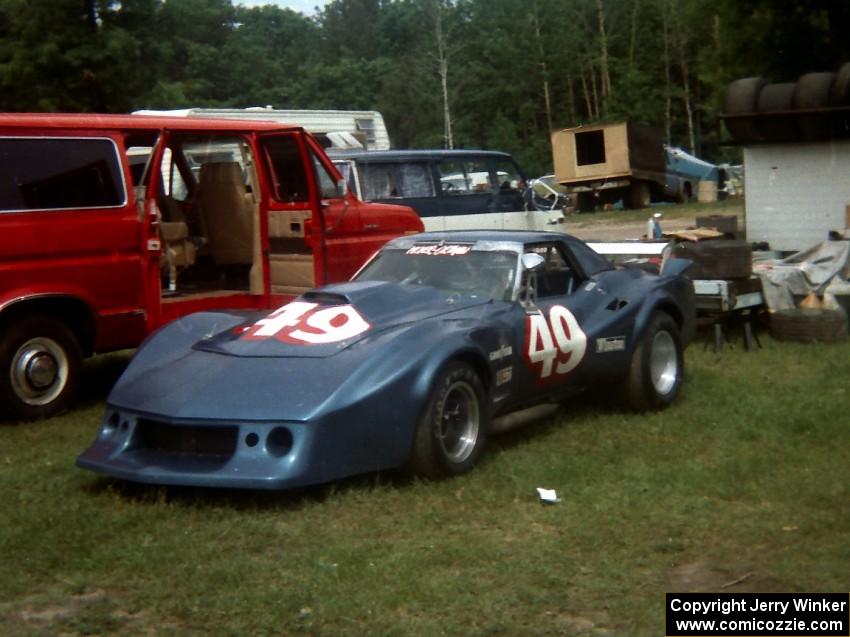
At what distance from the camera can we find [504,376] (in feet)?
21.5

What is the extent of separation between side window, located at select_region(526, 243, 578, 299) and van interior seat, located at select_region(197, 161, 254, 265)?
10.6ft

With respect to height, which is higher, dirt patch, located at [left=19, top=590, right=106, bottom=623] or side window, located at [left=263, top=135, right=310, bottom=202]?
side window, located at [left=263, top=135, right=310, bottom=202]

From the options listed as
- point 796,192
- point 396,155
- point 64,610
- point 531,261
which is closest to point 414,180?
point 396,155

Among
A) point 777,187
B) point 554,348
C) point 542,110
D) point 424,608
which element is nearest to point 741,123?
point 777,187

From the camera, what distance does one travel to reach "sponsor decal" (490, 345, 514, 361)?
643 centimetres

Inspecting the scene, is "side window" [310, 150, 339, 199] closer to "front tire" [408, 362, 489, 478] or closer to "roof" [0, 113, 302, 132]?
"roof" [0, 113, 302, 132]

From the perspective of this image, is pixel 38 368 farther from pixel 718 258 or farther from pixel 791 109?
pixel 791 109

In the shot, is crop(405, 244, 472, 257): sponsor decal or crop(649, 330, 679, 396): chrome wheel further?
crop(649, 330, 679, 396): chrome wheel

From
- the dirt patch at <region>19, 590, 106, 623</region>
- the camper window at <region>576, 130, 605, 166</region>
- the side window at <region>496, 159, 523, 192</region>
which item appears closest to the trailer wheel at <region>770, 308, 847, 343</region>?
the dirt patch at <region>19, 590, 106, 623</region>

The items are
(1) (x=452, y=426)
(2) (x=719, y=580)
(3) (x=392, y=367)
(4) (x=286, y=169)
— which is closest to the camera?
(2) (x=719, y=580)

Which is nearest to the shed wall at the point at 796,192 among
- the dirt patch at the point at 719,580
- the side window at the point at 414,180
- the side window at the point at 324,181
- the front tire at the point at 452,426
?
the side window at the point at 414,180

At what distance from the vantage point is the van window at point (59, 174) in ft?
26.0

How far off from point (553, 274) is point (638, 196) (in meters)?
28.2

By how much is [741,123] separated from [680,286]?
6.85 m
